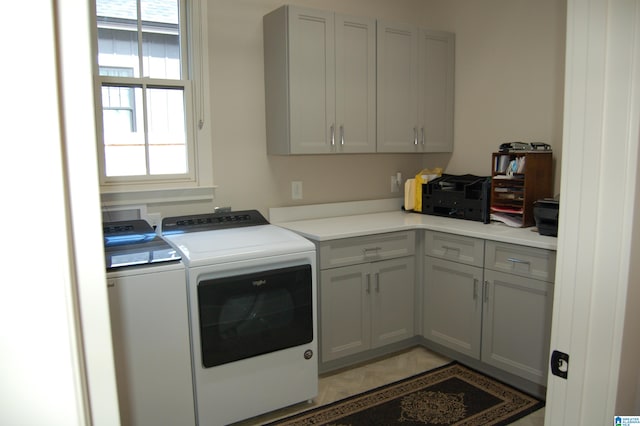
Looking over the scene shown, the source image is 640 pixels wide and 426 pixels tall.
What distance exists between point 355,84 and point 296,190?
0.82 meters

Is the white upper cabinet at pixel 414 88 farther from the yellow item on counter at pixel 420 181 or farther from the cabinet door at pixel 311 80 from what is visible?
the cabinet door at pixel 311 80

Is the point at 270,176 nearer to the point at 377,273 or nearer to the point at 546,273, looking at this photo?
the point at 377,273

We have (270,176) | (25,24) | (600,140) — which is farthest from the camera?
(270,176)

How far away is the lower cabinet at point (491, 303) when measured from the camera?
257 cm

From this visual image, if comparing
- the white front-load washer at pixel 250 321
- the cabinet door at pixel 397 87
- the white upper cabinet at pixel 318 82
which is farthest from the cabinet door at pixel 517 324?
the white upper cabinet at pixel 318 82

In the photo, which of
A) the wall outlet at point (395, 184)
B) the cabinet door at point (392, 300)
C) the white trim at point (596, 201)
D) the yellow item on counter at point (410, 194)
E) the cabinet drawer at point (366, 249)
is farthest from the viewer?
the wall outlet at point (395, 184)

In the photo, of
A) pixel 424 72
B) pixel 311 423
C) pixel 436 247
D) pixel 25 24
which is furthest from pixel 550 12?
pixel 25 24

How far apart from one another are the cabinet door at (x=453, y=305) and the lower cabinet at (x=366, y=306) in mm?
121

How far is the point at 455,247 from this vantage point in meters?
2.98

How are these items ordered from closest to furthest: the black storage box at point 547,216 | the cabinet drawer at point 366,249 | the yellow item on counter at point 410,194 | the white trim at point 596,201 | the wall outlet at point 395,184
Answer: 1. the white trim at point 596,201
2. the black storage box at point 547,216
3. the cabinet drawer at point 366,249
4. the yellow item on counter at point 410,194
5. the wall outlet at point 395,184

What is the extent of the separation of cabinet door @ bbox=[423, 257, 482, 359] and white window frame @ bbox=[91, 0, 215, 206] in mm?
1549

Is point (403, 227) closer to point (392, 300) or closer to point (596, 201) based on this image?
point (392, 300)

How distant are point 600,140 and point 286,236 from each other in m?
2.00

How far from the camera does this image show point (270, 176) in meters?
3.23
